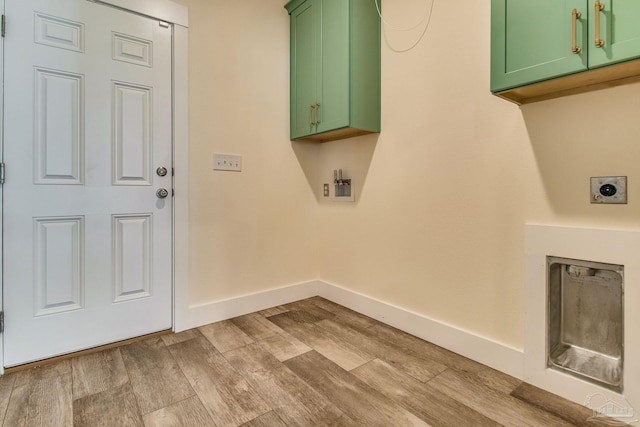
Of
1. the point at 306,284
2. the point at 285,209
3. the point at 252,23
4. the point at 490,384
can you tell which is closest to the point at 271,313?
the point at 306,284

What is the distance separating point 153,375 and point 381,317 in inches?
55.1

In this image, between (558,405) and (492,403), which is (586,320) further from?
(492,403)

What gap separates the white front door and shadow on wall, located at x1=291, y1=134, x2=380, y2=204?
42.5 inches

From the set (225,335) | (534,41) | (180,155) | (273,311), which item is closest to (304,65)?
(180,155)

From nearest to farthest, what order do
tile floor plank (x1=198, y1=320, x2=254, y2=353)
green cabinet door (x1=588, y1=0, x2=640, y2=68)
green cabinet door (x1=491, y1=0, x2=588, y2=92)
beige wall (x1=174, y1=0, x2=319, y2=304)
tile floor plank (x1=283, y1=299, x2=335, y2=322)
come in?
green cabinet door (x1=588, y1=0, x2=640, y2=68)
green cabinet door (x1=491, y1=0, x2=588, y2=92)
tile floor plank (x1=198, y1=320, x2=254, y2=353)
beige wall (x1=174, y1=0, x2=319, y2=304)
tile floor plank (x1=283, y1=299, x2=335, y2=322)

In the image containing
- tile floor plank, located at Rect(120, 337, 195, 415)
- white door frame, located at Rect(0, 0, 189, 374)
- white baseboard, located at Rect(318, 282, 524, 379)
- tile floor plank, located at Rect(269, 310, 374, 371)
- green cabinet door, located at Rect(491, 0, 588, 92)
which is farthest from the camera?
white door frame, located at Rect(0, 0, 189, 374)

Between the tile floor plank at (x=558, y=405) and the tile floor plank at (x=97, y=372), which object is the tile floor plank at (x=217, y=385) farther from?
the tile floor plank at (x=558, y=405)

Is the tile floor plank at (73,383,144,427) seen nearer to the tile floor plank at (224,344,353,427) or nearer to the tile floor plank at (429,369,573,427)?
the tile floor plank at (224,344,353,427)

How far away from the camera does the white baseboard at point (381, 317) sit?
154 centimetres

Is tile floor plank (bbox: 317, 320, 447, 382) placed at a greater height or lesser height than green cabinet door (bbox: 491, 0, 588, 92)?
lesser

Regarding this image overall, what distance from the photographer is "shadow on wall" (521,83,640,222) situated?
118 centimetres

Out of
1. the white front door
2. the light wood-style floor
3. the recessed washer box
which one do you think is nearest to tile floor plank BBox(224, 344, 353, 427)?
the light wood-style floor

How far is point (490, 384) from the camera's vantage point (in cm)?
143

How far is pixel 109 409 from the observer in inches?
50.1
